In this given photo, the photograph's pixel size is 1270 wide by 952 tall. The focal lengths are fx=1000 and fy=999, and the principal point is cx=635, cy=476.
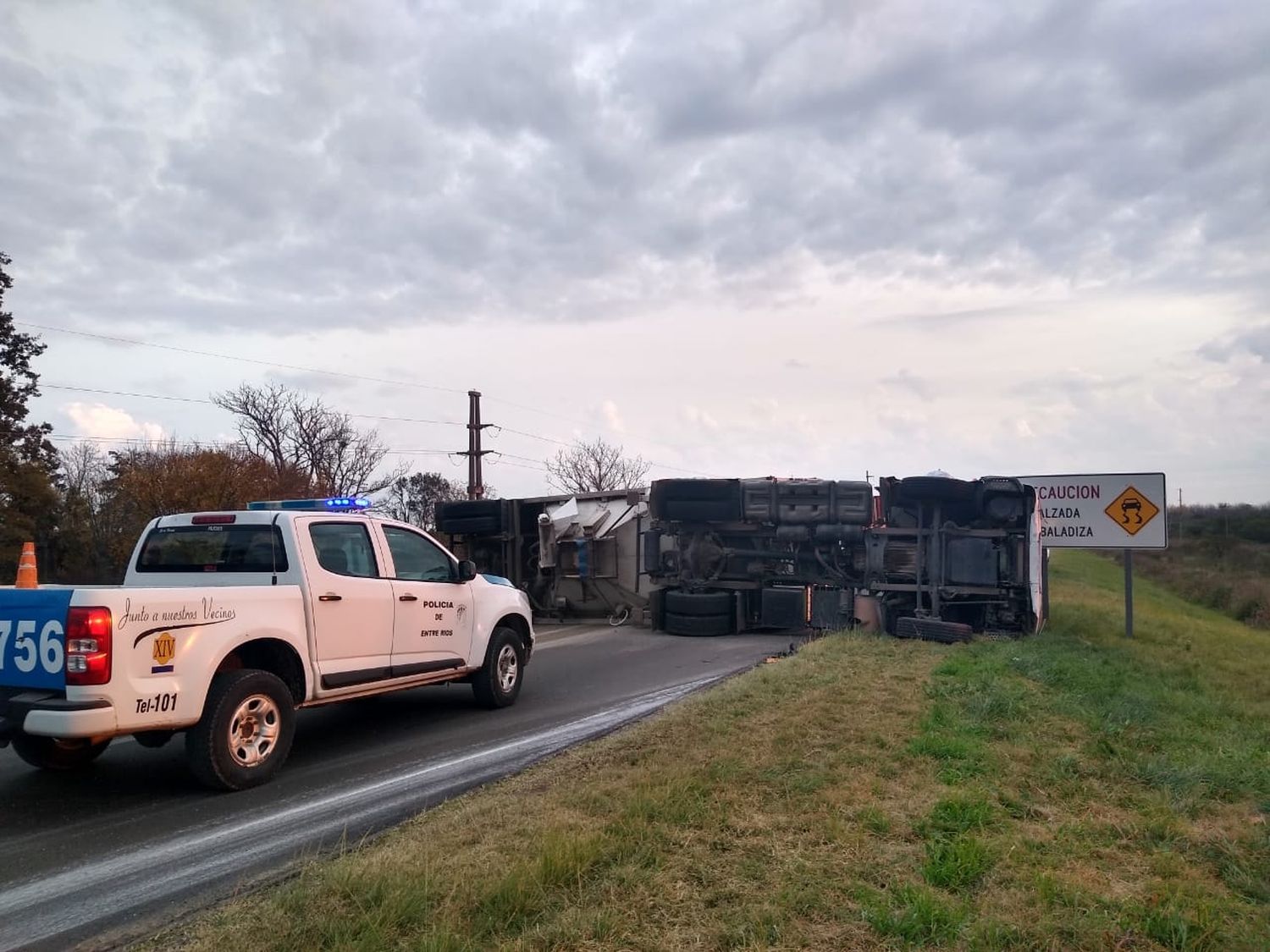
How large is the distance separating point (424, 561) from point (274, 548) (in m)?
1.64

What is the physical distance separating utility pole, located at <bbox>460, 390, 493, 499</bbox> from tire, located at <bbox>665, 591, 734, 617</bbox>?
24774mm

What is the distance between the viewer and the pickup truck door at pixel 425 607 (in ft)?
27.1

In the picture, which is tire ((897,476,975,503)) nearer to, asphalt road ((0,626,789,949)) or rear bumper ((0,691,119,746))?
asphalt road ((0,626,789,949))

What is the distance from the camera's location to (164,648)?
601 cm

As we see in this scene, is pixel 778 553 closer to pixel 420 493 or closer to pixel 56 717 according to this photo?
pixel 56 717

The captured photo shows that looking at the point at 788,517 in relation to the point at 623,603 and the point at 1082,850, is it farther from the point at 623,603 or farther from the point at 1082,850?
the point at 1082,850

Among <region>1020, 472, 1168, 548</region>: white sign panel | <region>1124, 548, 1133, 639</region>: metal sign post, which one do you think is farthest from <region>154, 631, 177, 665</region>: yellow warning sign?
<region>1124, 548, 1133, 639</region>: metal sign post

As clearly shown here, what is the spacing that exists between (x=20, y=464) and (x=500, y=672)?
102ft

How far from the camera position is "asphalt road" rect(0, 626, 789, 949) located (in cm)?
466

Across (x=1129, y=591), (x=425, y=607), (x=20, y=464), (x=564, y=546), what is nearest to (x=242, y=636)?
(x=425, y=607)

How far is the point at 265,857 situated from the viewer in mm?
5168

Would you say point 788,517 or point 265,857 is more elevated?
point 788,517

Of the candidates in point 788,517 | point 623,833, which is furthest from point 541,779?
point 788,517

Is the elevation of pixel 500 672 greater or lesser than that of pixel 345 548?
lesser
